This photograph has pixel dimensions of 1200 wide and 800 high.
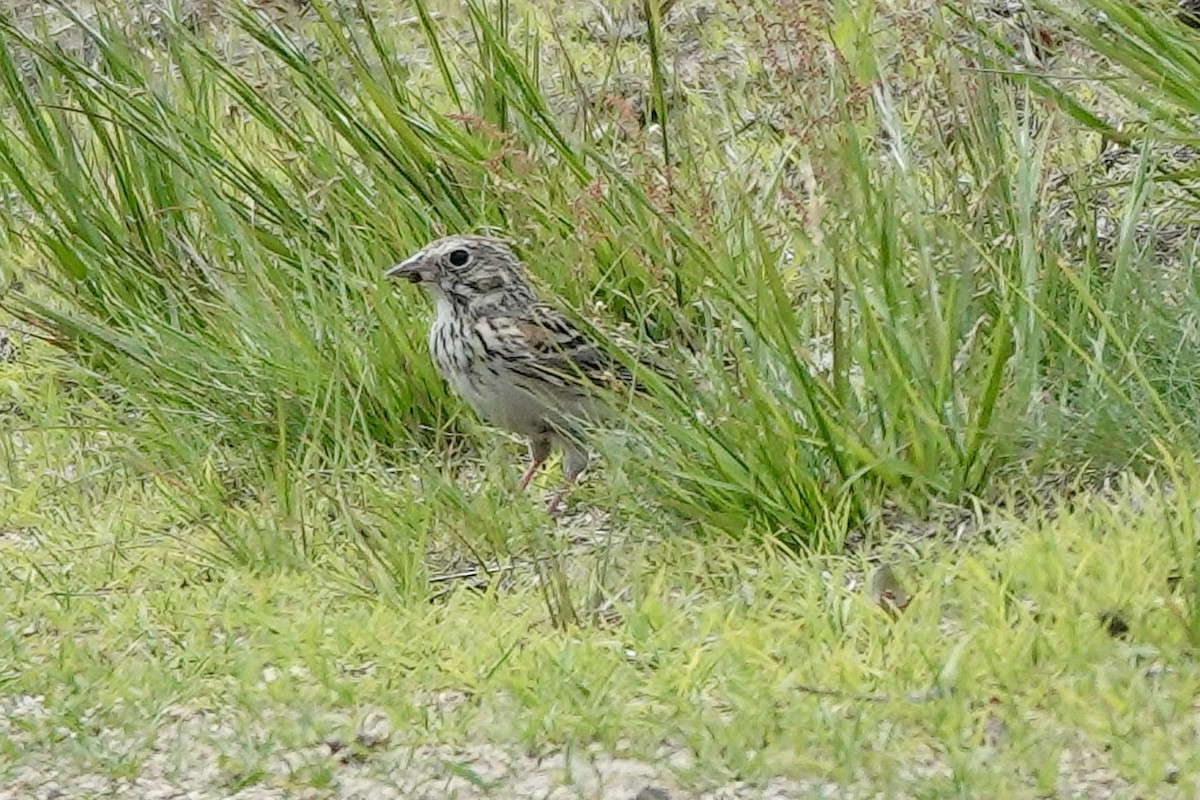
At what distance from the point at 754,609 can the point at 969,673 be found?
551 millimetres

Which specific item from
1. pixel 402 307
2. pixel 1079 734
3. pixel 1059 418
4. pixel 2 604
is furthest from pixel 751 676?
pixel 402 307

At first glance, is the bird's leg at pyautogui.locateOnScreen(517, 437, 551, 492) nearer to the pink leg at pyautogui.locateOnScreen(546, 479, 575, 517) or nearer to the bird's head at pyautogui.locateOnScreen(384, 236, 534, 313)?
the pink leg at pyautogui.locateOnScreen(546, 479, 575, 517)

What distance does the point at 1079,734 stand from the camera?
11.7ft

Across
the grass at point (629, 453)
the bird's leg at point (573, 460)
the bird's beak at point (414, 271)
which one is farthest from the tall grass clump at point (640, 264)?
the bird's leg at point (573, 460)

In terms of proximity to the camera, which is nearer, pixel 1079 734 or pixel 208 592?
pixel 1079 734

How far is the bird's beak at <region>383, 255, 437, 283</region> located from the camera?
5.42 meters

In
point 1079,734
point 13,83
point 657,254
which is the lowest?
point 1079,734

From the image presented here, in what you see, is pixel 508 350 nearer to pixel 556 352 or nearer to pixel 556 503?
pixel 556 352

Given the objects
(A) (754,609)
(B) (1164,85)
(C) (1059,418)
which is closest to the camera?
(A) (754,609)

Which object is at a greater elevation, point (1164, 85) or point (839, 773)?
point (1164, 85)

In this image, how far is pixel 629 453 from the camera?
15.2 feet

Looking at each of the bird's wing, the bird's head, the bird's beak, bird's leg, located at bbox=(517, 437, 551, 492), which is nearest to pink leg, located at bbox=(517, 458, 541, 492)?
bird's leg, located at bbox=(517, 437, 551, 492)

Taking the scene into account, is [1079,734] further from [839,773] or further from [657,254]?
[657,254]

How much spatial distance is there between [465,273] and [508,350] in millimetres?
244
